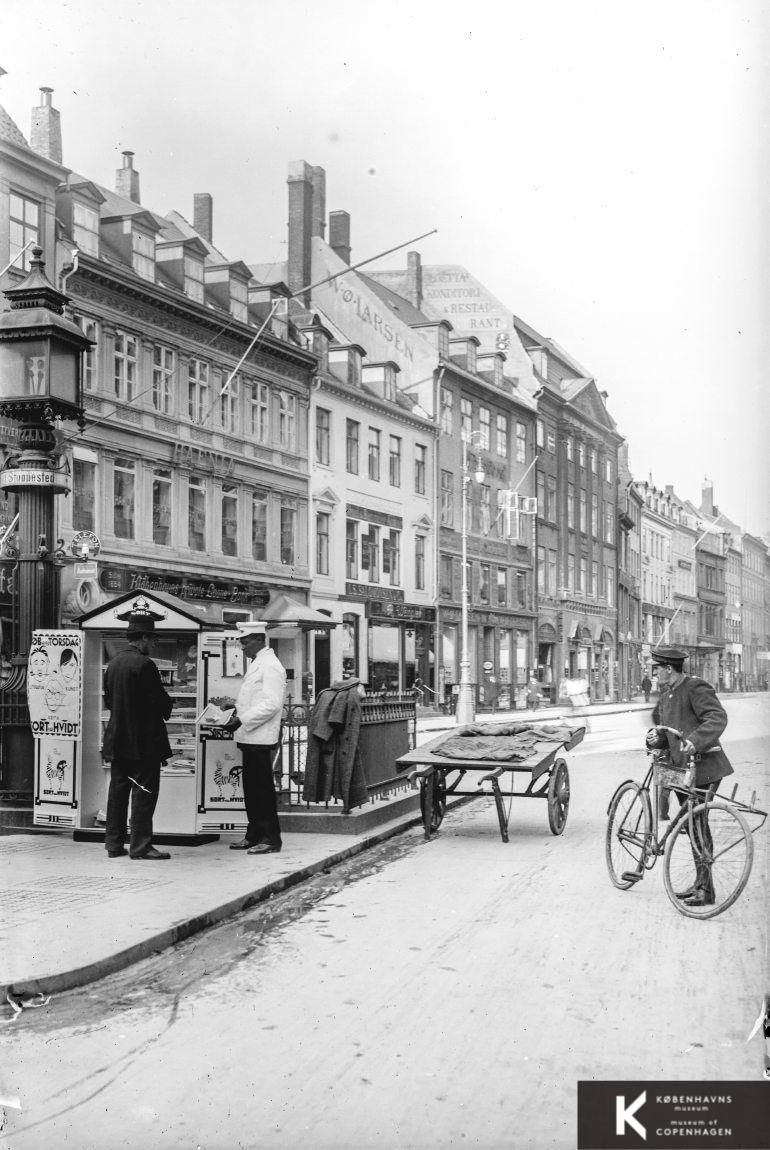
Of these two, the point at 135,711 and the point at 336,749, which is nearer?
the point at 135,711

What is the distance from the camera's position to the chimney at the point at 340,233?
6.90 m

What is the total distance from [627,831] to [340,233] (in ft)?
14.3

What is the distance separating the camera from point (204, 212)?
268 inches

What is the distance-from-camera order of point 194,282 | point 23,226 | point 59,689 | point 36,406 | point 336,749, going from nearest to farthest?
1. point 36,406
2. point 59,689
3. point 336,749
4. point 23,226
5. point 194,282

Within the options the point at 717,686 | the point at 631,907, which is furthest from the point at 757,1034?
the point at 631,907

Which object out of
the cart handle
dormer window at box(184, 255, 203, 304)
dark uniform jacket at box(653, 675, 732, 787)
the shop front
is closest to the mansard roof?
dark uniform jacket at box(653, 675, 732, 787)

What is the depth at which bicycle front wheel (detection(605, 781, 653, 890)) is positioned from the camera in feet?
25.6

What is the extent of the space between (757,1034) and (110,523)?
21.9 meters

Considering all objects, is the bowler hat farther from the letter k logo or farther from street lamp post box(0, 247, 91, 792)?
street lamp post box(0, 247, 91, 792)

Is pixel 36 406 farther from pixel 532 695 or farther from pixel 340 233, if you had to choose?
pixel 532 695

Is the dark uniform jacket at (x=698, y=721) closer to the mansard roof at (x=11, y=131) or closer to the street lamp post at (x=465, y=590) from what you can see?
the mansard roof at (x=11, y=131)

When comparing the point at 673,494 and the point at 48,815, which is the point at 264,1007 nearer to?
the point at 673,494

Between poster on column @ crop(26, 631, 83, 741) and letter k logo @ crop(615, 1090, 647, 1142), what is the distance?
661 cm

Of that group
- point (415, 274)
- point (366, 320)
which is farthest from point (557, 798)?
point (366, 320)
